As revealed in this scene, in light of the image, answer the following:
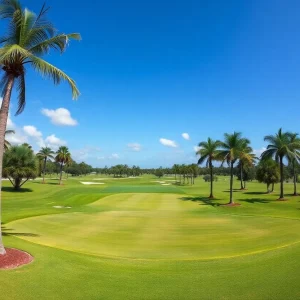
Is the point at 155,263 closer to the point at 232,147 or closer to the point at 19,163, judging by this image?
the point at 232,147

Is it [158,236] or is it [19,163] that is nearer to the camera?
[158,236]

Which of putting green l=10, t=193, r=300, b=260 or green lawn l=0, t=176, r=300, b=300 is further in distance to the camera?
Result: putting green l=10, t=193, r=300, b=260

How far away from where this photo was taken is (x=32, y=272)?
11133 mm

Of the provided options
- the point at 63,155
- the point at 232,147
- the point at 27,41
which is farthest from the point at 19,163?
the point at 27,41

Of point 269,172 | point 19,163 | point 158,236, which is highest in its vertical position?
point 269,172

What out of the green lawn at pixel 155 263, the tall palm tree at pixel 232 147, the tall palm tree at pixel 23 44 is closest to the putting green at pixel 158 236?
the green lawn at pixel 155 263

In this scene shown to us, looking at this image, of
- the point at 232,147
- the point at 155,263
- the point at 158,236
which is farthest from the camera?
the point at 232,147

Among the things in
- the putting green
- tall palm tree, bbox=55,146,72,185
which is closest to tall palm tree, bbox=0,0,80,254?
the putting green

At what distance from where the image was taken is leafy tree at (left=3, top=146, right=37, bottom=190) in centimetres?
6253

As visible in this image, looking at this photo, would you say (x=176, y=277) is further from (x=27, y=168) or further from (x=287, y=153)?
(x=27, y=168)

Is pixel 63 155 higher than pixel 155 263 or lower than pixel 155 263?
higher

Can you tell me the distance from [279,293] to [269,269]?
2543 millimetres

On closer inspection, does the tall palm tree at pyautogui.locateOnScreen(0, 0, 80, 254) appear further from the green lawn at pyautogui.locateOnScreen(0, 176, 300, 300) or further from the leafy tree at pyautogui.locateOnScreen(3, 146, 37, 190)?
the leafy tree at pyautogui.locateOnScreen(3, 146, 37, 190)

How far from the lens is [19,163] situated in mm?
63812
